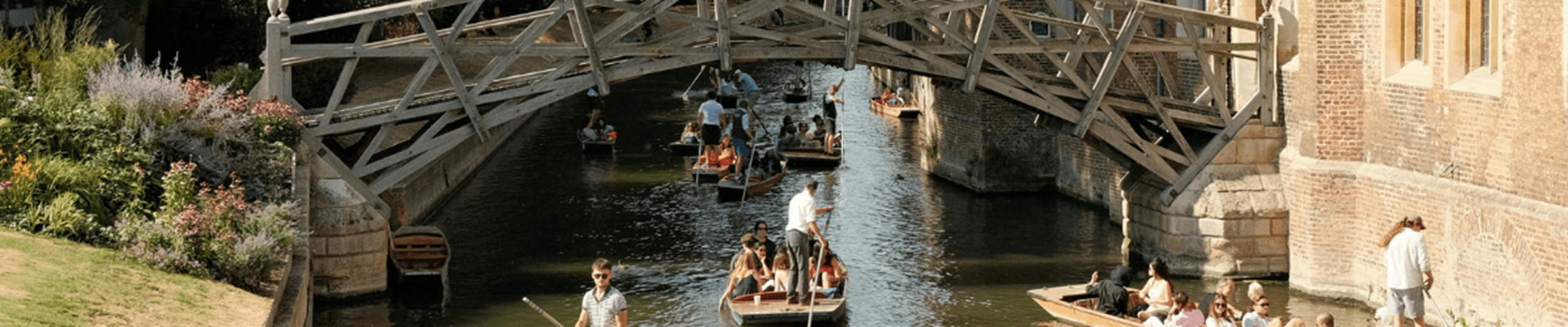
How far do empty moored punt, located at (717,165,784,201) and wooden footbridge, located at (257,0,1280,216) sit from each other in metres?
6.38

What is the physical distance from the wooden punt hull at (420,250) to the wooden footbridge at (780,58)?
0.65 meters

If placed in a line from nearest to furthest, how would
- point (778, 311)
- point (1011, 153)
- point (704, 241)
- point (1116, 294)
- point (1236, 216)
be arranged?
1. point (1116, 294)
2. point (778, 311)
3. point (1236, 216)
4. point (704, 241)
5. point (1011, 153)

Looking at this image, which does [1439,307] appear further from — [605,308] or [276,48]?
[276,48]

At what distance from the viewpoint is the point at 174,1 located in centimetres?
2881

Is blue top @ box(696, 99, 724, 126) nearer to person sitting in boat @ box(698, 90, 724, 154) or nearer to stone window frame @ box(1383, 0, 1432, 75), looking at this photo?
person sitting in boat @ box(698, 90, 724, 154)

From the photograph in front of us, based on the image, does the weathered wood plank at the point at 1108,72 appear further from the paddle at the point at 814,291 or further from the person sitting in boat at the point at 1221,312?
the person sitting in boat at the point at 1221,312

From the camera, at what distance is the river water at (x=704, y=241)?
18781 mm

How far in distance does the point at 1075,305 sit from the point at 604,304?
23.5ft

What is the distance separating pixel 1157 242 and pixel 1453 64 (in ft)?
16.8

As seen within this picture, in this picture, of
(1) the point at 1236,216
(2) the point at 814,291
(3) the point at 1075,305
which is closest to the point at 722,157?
(1) the point at 1236,216

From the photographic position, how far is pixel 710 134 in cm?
3005

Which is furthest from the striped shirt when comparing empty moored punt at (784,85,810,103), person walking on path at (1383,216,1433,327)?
empty moored punt at (784,85,810,103)

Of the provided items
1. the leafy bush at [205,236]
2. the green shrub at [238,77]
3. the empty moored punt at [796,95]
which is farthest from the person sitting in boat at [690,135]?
the leafy bush at [205,236]

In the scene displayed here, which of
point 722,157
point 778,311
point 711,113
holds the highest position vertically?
point 711,113
